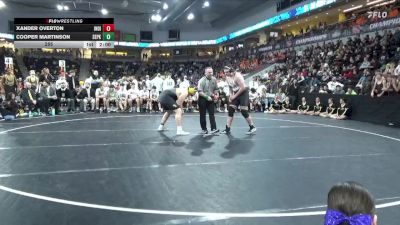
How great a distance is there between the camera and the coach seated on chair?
527 inches

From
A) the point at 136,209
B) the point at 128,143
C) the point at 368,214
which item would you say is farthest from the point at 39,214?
the point at 128,143

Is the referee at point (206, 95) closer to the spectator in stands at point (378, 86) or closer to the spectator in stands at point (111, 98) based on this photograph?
the spectator in stands at point (378, 86)

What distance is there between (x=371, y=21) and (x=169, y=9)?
56.3 ft

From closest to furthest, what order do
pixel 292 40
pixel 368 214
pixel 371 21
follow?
pixel 368 214 → pixel 371 21 → pixel 292 40

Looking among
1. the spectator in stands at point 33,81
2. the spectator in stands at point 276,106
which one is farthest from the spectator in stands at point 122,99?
the spectator in stands at point 276,106

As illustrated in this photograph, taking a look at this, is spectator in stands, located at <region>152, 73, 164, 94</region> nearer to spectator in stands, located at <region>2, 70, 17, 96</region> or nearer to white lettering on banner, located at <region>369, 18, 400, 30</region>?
spectator in stands, located at <region>2, 70, 17, 96</region>

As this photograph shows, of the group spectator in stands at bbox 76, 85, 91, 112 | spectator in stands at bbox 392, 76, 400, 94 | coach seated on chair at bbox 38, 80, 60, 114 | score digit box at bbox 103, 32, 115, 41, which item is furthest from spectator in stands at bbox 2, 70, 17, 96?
spectator in stands at bbox 392, 76, 400, 94

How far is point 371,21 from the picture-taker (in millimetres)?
18047

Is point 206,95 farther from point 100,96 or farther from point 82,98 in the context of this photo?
point 82,98

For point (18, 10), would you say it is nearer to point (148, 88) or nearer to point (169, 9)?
point (169, 9)

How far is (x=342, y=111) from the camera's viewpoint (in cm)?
1320

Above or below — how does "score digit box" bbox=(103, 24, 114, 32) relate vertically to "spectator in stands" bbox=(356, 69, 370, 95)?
above

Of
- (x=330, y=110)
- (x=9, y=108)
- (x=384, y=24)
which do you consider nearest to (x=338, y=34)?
(x=384, y=24)
